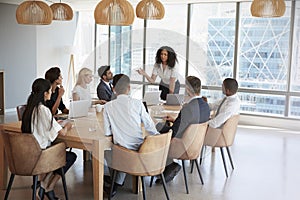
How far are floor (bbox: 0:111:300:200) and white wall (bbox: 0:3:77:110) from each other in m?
3.90

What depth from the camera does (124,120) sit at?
3412 millimetres


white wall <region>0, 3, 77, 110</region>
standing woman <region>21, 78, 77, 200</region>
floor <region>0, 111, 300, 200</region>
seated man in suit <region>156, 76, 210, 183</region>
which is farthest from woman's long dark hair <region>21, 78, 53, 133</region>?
white wall <region>0, 3, 77, 110</region>

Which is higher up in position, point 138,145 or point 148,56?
point 148,56

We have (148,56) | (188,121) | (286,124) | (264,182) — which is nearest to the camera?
(188,121)

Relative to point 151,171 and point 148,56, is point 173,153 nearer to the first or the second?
point 151,171

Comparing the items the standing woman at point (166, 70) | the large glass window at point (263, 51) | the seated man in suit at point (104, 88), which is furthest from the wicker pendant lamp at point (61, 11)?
the large glass window at point (263, 51)

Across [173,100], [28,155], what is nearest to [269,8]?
[173,100]

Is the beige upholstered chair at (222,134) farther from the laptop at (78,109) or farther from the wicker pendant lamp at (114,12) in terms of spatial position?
the wicker pendant lamp at (114,12)

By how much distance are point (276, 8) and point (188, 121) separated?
1.83 metres

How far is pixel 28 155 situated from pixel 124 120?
2.80 ft

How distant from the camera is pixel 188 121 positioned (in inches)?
152

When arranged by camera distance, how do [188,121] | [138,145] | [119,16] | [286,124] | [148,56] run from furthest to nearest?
[148,56]
[286,124]
[119,16]
[188,121]
[138,145]

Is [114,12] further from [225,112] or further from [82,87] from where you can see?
[225,112]

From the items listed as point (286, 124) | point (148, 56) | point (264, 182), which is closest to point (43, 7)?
point (264, 182)
